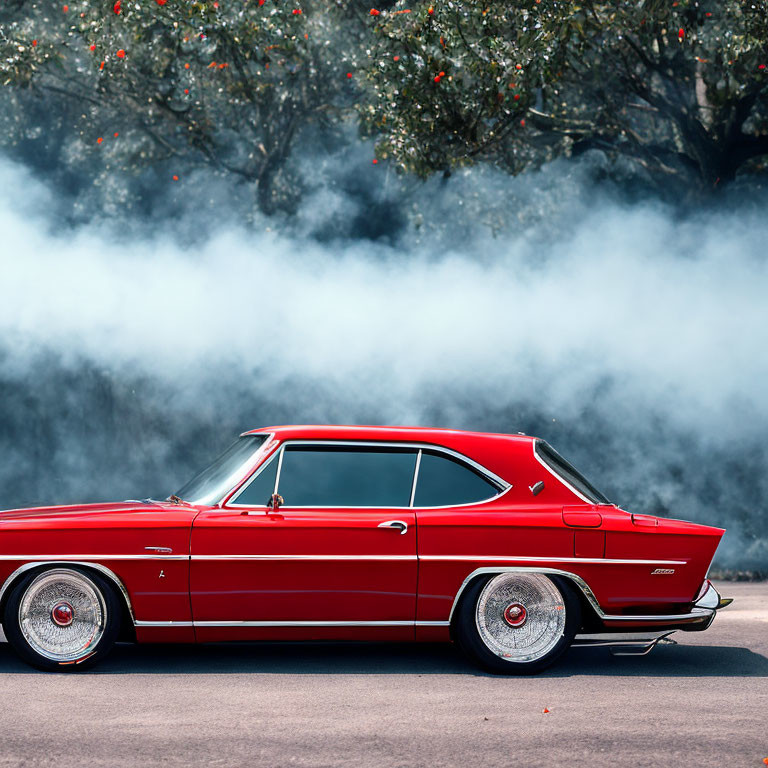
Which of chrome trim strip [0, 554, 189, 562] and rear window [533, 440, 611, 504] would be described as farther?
rear window [533, 440, 611, 504]

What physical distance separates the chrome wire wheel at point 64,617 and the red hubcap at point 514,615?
208 centimetres

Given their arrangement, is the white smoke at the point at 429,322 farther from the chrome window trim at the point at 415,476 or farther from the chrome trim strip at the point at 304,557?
the chrome trim strip at the point at 304,557

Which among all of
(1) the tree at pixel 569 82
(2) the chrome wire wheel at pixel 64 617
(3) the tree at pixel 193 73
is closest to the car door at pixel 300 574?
(2) the chrome wire wheel at pixel 64 617

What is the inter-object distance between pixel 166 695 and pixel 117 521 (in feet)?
3.18

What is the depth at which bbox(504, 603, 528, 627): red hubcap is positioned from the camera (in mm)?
5492

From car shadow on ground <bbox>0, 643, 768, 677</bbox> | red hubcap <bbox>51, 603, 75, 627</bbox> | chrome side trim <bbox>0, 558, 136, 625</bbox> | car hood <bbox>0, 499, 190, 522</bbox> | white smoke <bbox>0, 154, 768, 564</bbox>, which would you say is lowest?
car shadow on ground <bbox>0, 643, 768, 677</bbox>

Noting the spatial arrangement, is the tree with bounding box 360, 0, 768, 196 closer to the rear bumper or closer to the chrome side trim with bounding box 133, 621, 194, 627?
the rear bumper

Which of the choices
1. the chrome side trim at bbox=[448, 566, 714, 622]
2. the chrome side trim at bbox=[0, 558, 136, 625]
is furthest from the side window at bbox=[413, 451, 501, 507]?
the chrome side trim at bbox=[0, 558, 136, 625]

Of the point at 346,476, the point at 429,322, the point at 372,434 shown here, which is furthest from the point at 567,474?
the point at 429,322

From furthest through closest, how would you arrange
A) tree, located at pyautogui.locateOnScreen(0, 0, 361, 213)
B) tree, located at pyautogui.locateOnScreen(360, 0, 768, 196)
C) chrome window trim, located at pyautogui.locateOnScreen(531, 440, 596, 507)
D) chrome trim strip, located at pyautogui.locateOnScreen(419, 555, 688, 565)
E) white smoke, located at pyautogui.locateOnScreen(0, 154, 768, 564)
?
white smoke, located at pyautogui.locateOnScreen(0, 154, 768, 564)
tree, located at pyautogui.locateOnScreen(0, 0, 361, 213)
tree, located at pyautogui.locateOnScreen(360, 0, 768, 196)
chrome window trim, located at pyautogui.locateOnScreen(531, 440, 596, 507)
chrome trim strip, located at pyautogui.locateOnScreen(419, 555, 688, 565)

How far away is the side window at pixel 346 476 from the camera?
18.4 feet

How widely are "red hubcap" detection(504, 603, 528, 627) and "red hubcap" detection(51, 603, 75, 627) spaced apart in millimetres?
2244

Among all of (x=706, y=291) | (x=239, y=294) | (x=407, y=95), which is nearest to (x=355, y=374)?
(x=239, y=294)

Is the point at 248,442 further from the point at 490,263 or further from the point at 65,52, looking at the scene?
the point at 65,52
